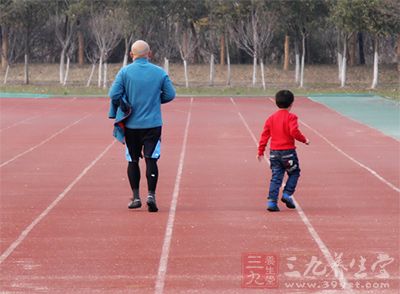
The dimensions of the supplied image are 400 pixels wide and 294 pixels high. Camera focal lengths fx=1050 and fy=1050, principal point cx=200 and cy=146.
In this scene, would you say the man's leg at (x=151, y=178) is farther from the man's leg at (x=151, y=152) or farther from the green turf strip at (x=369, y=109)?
the green turf strip at (x=369, y=109)

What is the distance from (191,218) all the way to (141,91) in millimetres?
1475

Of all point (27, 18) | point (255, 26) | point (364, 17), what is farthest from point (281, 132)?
point (27, 18)

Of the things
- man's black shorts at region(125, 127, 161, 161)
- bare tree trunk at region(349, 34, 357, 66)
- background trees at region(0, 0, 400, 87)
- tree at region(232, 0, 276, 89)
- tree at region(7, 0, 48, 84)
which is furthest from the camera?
bare tree trunk at region(349, 34, 357, 66)

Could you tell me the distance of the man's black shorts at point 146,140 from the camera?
36.4 feet

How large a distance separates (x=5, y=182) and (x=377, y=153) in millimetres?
7049

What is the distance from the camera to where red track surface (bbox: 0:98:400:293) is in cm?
782

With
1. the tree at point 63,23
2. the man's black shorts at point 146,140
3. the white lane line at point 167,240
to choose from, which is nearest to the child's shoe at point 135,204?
the white lane line at point 167,240

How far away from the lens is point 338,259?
8.39 meters

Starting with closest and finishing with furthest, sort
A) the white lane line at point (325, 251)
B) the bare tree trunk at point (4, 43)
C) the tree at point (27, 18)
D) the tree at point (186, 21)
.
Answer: the white lane line at point (325, 251), the tree at point (27, 18), the tree at point (186, 21), the bare tree trunk at point (4, 43)

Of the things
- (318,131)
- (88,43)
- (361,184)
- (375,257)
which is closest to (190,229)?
(375,257)

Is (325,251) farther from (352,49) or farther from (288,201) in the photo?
(352,49)

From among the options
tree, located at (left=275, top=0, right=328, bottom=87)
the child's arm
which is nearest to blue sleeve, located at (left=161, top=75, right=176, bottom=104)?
the child's arm

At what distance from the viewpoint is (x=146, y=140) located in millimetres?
11141

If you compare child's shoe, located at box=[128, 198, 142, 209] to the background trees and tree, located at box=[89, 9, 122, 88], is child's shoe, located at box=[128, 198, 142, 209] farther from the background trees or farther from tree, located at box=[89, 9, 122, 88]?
tree, located at box=[89, 9, 122, 88]
